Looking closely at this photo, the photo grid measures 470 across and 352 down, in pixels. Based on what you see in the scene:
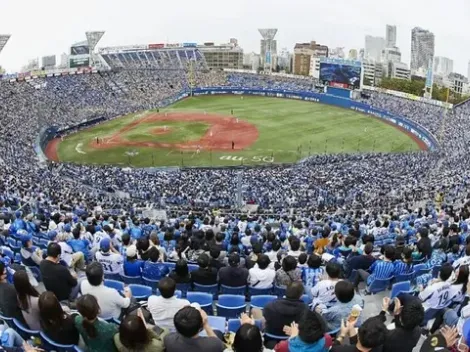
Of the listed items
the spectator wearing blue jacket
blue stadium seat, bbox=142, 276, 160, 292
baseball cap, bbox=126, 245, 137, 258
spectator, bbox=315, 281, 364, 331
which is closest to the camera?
spectator, bbox=315, 281, 364, 331

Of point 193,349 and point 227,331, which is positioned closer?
point 193,349

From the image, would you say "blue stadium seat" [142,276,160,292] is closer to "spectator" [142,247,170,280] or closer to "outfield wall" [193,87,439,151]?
Answer: "spectator" [142,247,170,280]

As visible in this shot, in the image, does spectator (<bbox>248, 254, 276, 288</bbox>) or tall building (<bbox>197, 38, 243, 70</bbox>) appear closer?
spectator (<bbox>248, 254, 276, 288</bbox>)

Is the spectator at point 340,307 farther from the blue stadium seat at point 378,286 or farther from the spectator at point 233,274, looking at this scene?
the blue stadium seat at point 378,286

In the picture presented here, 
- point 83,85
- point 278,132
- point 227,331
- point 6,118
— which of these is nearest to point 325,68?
point 278,132

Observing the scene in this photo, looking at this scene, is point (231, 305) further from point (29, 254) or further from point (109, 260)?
A: point (29, 254)

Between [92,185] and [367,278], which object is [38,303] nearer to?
[367,278]

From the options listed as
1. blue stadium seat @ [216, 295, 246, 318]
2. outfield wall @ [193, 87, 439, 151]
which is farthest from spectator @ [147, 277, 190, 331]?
outfield wall @ [193, 87, 439, 151]
